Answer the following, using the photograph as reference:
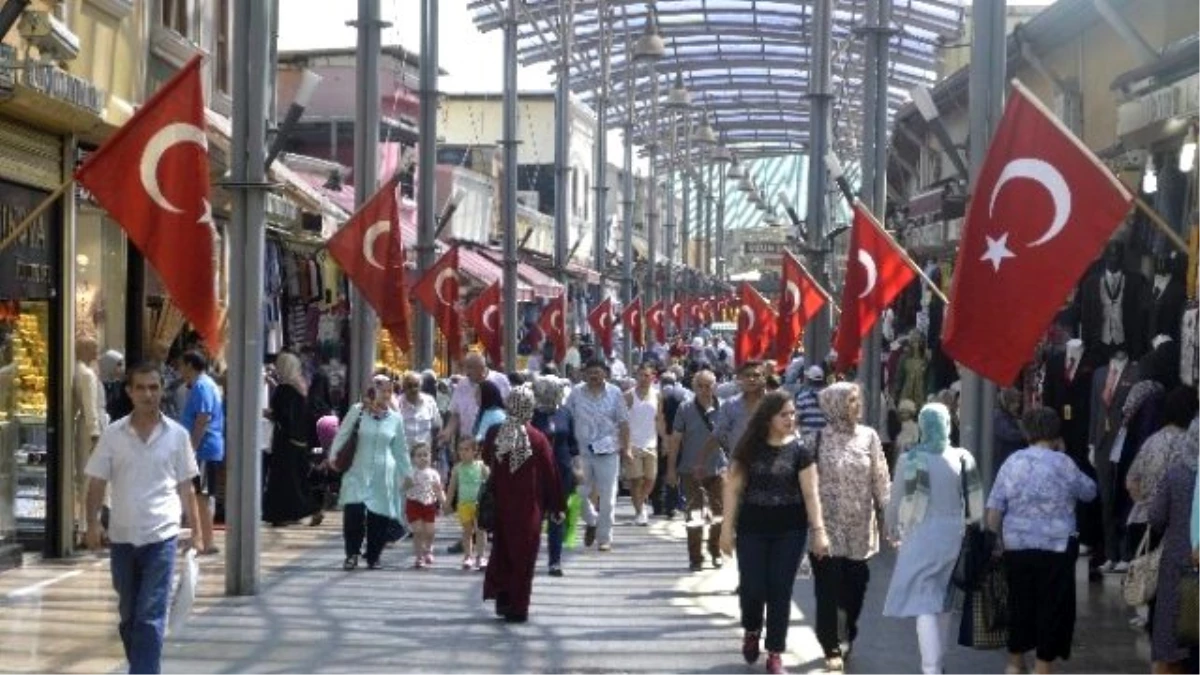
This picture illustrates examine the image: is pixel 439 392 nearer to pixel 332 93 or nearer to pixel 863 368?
pixel 863 368

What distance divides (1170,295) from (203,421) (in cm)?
750

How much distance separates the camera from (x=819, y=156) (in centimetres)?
2733

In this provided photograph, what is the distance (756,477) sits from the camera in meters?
12.6

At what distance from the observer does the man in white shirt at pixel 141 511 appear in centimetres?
1071

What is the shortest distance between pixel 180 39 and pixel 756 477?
10482 millimetres

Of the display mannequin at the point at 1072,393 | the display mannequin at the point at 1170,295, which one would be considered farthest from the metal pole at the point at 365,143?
the display mannequin at the point at 1170,295

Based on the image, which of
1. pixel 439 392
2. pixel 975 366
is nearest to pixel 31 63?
pixel 975 366

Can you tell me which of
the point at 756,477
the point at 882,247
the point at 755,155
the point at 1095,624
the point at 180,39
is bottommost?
the point at 1095,624

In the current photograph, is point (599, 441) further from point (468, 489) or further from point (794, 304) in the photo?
point (794, 304)

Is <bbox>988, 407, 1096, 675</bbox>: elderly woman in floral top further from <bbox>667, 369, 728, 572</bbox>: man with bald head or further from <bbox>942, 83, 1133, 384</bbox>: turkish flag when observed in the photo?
<bbox>667, 369, 728, 572</bbox>: man with bald head

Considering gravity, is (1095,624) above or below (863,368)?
below

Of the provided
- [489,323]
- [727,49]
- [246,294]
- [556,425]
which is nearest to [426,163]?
[489,323]

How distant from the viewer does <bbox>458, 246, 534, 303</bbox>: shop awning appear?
122 feet

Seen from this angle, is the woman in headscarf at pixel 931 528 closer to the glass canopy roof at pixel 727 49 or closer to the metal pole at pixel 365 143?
the metal pole at pixel 365 143
